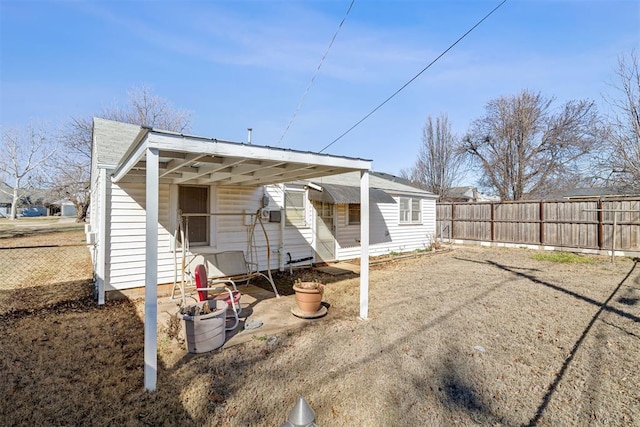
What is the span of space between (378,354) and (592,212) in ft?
41.5

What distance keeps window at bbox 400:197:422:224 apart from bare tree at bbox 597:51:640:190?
343 inches

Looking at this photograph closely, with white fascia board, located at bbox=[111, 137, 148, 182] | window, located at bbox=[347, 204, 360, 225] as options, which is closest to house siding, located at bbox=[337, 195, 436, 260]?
window, located at bbox=[347, 204, 360, 225]

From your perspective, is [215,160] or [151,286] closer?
[151,286]

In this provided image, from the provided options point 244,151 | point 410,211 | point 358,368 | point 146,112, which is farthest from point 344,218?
point 146,112

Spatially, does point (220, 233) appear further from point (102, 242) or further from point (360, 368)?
point (360, 368)

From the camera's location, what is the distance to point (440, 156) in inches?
1001

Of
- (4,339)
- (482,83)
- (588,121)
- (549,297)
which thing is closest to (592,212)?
(482,83)

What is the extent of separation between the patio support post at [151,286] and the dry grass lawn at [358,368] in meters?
0.22

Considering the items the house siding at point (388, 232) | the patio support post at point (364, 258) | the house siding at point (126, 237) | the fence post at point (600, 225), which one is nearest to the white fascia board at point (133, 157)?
the house siding at point (126, 237)

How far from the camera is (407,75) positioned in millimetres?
7633

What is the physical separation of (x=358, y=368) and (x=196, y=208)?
5276 millimetres

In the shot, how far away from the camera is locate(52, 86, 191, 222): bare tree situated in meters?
22.7

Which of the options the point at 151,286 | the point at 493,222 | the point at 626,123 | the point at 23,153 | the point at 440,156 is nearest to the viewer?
the point at 151,286

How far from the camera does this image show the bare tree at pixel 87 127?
2273 cm
